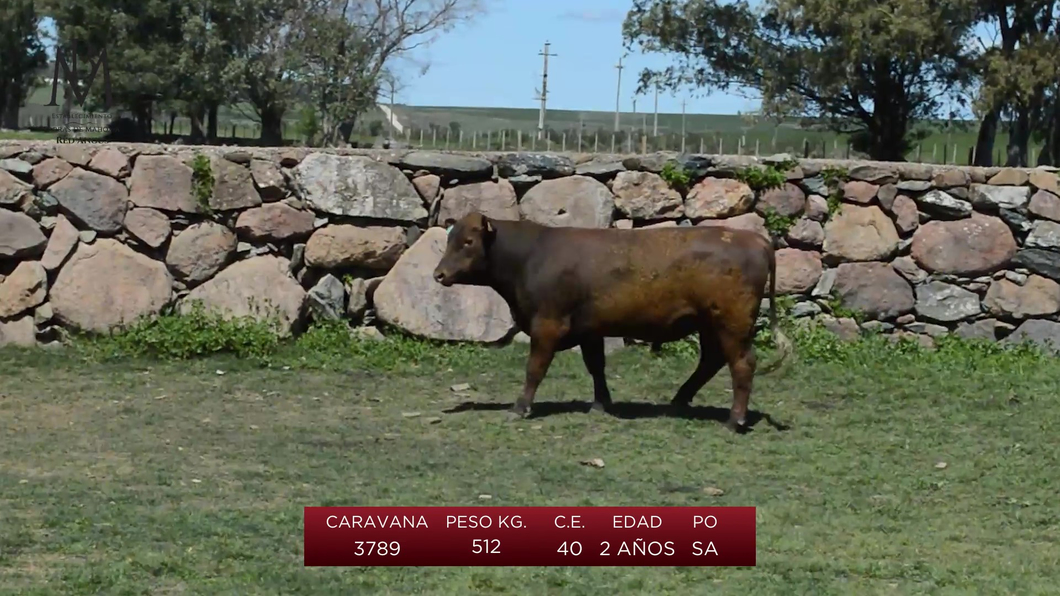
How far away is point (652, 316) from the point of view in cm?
894

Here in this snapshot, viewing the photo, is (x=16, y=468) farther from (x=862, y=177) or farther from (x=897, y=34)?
(x=897, y=34)

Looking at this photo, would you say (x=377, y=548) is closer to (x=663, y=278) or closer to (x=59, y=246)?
(x=663, y=278)

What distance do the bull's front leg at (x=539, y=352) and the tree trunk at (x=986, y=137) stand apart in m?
23.0

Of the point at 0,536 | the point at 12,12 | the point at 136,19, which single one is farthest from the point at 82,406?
the point at 12,12

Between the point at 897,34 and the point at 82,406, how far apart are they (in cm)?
2249

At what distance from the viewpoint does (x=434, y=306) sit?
38.1 feet

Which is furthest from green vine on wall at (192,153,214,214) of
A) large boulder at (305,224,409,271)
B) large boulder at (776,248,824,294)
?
large boulder at (776,248,824,294)

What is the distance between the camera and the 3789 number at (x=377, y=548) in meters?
5.87

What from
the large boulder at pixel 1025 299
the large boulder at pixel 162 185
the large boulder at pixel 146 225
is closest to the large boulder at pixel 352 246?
the large boulder at pixel 162 185

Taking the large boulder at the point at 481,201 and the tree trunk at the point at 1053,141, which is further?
the tree trunk at the point at 1053,141

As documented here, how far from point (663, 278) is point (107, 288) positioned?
15.6 feet

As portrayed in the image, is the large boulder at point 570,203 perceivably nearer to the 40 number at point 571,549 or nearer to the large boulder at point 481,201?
the large boulder at point 481,201

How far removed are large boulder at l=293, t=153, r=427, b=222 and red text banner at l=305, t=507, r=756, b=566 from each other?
5623 mm

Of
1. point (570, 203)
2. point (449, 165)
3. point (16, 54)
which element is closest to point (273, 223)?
point (449, 165)
